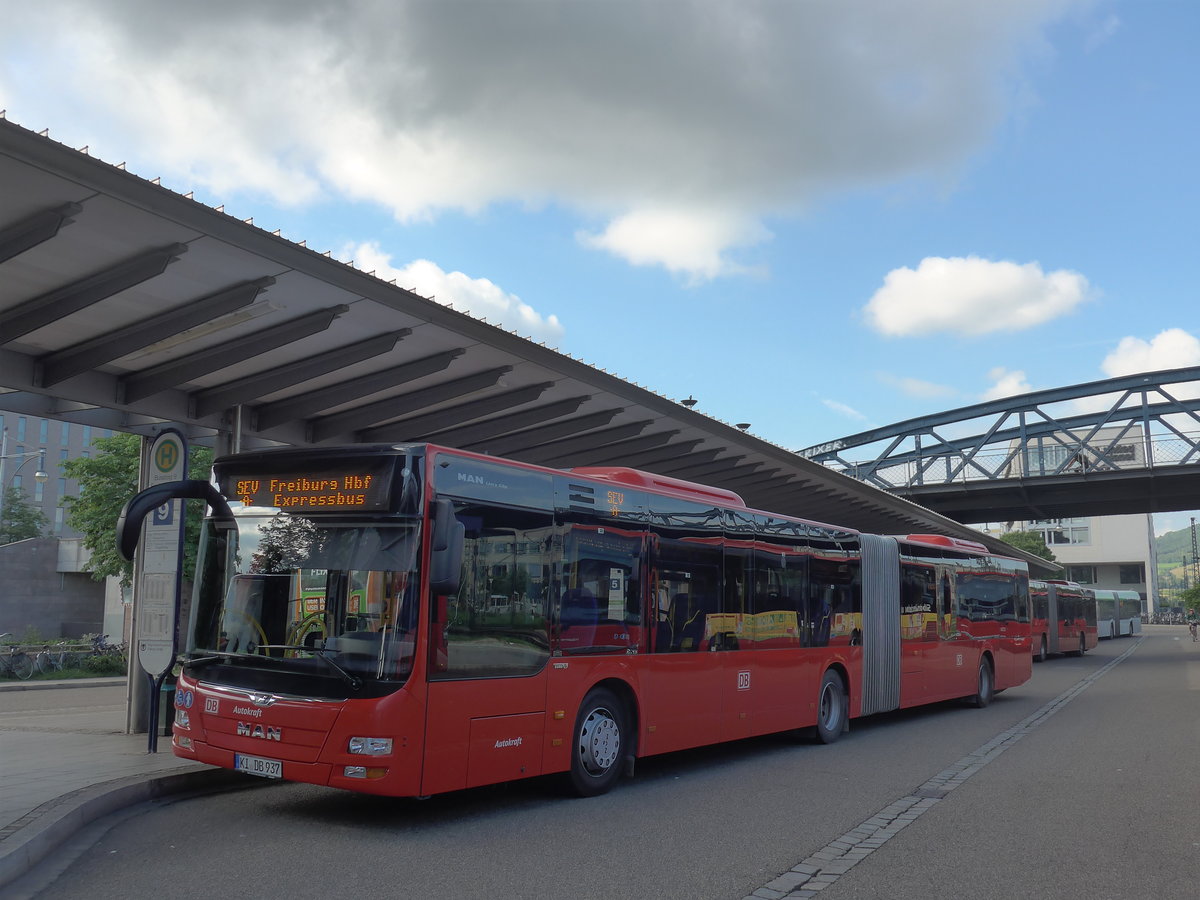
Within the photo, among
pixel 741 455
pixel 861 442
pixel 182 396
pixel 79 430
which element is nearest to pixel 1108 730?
pixel 741 455

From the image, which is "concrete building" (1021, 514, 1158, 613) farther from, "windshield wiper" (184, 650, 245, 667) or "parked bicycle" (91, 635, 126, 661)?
"windshield wiper" (184, 650, 245, 667)

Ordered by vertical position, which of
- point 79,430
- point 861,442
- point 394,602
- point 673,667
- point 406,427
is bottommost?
point 673,667

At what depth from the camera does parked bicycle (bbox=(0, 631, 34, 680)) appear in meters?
25.7

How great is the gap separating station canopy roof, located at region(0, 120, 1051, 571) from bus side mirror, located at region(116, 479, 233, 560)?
5.98 feet

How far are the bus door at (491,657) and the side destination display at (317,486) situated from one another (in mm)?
695

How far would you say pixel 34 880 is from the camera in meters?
6.13

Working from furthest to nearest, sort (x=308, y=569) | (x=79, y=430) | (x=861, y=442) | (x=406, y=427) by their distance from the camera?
(x=79, y=430), (x=861, y=442), (x=406, y=427), (x=308, y=569)

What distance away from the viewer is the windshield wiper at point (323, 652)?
7359 millimetres

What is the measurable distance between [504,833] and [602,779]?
68.6 inches

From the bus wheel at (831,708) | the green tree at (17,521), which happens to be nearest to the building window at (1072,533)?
the green tree at (17,521)

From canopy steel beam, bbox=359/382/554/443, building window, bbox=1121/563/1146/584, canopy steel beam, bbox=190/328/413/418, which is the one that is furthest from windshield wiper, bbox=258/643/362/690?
building window, bbox=1121/563/1146/584

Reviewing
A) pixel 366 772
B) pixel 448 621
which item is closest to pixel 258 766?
pixel 366 772

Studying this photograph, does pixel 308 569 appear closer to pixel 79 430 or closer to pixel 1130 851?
pixel 1130 851

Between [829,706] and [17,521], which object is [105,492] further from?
[17,521]
